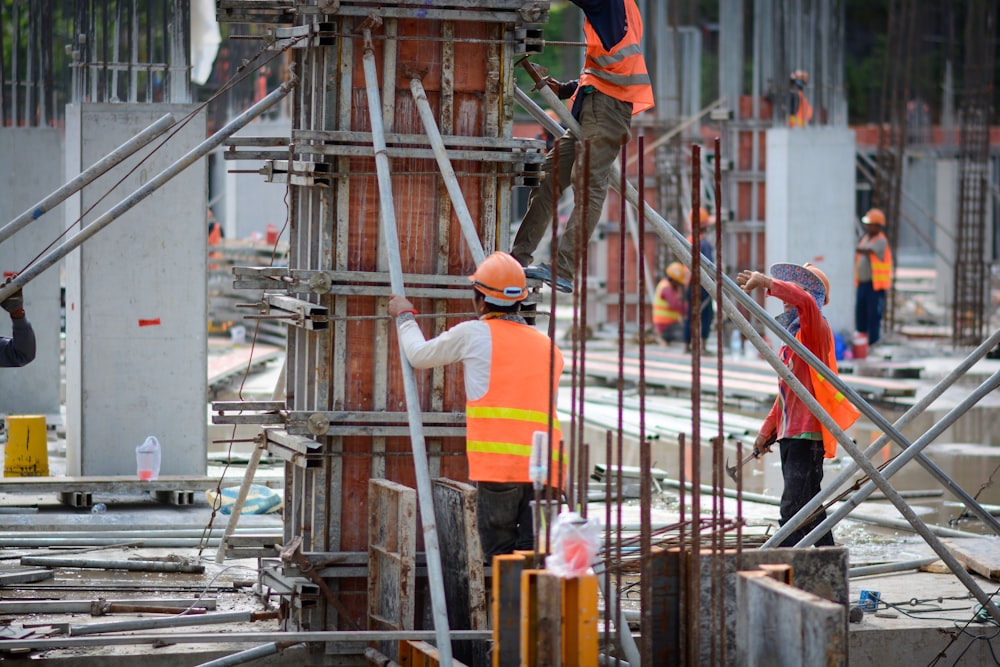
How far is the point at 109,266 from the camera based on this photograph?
38.6 ft

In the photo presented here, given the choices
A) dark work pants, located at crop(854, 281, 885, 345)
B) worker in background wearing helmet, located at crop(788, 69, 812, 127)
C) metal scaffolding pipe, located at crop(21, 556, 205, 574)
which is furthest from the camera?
dark work pants, located at crop(854, 281, 885, 345)

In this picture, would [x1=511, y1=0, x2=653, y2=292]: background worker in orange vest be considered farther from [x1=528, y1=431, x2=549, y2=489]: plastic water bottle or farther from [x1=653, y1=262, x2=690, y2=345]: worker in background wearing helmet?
[x1=653, y1=262, x2=690, y2=345]: worker in background wearing helmet

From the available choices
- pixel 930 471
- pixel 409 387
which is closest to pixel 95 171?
pixel 409 387

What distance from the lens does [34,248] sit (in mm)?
15602

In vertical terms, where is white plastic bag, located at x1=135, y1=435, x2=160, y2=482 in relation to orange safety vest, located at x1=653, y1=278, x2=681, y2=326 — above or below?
below

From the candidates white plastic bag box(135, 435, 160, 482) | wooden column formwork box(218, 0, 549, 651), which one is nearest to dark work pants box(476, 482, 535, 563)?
wooden column formwork box(218, 0, 549, 651)

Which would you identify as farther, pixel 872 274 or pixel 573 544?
pixel 872 274

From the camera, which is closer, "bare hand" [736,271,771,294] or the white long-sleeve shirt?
the white long-sleeve shirt

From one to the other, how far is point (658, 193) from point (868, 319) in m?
5.02

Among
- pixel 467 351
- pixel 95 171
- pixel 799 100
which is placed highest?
pixel 799 100

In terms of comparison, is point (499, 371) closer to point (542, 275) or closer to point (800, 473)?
point (542, 275)

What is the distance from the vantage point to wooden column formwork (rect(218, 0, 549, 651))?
24.8ft

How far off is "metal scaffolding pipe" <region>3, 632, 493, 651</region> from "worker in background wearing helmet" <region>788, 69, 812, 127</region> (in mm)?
15943

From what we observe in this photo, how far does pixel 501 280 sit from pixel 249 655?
2.29 metres
